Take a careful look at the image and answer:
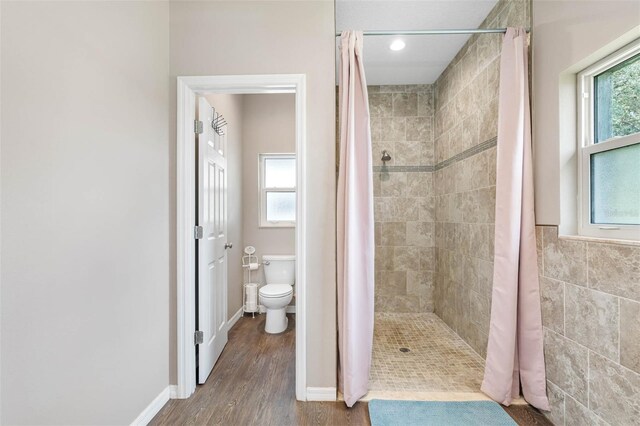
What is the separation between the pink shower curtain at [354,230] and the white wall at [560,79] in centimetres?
97

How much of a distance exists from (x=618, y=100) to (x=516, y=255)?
890 millimetres

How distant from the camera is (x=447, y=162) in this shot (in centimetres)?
289

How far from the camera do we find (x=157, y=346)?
167 cm

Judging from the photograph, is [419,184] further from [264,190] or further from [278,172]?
[264,190]

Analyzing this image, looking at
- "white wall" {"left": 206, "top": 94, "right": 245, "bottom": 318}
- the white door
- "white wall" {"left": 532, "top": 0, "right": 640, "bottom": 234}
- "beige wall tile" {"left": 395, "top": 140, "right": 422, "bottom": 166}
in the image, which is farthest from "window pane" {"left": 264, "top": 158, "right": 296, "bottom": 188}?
"white wall" {"left": 532, "top": 0, "right": 640, "bottom": 234}

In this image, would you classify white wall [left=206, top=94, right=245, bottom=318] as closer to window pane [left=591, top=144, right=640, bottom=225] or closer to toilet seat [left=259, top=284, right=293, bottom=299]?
toilet seat [left=259, top=284, right=293, bottom=299]

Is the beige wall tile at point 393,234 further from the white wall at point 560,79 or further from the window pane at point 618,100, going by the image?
the window pane at point 618,100

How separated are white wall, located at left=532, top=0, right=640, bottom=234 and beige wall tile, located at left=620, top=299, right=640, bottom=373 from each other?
1.43ft

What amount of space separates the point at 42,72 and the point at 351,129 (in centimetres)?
139

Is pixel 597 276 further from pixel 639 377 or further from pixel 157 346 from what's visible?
pixel 157 346

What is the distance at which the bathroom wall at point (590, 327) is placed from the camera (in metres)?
1.15

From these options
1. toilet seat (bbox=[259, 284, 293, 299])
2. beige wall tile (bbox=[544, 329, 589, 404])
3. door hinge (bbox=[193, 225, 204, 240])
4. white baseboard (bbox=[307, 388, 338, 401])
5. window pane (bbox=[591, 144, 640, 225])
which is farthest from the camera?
toilet seat (bbox=[259, 284, 293, 299])

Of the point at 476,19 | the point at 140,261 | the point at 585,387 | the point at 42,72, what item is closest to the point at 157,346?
the point at 140,261

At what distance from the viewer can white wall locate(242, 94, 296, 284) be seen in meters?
3.42
